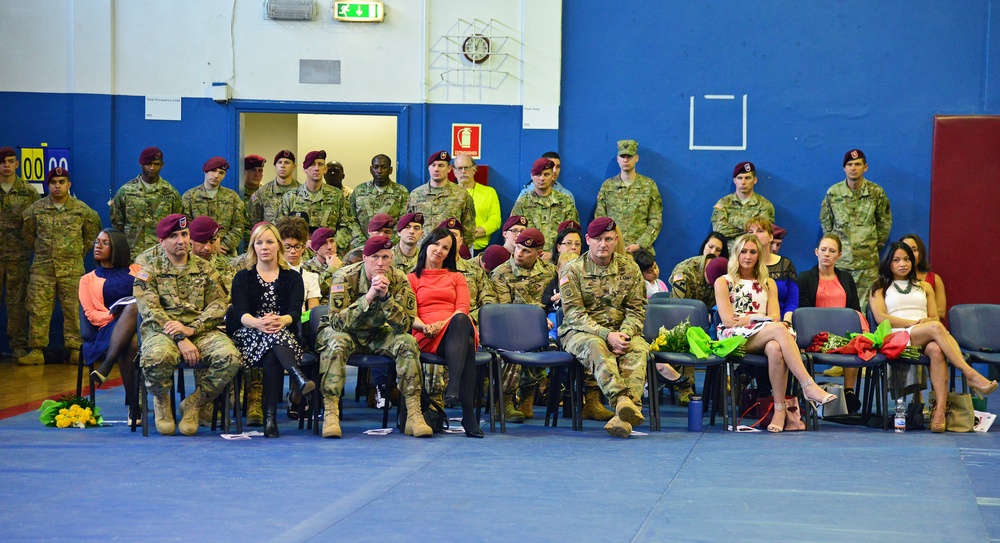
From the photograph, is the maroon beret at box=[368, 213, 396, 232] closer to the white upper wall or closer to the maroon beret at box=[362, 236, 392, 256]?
the maroon beret at box=[362, 236, 392, 256]

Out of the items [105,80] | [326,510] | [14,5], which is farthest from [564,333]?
[14,5]

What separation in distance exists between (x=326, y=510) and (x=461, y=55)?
7073 millimetres

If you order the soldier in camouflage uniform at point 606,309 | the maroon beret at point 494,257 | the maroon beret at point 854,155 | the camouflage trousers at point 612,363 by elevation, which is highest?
the maroon beret at point 854,155

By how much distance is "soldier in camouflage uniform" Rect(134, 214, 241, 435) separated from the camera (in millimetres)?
6531

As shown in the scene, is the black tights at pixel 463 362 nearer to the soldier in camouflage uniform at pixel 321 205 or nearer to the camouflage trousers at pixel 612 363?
the camouflage trousers at pixel 612 363

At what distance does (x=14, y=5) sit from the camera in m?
10.9

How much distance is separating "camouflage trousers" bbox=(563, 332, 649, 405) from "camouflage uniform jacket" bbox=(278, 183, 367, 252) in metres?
3.71

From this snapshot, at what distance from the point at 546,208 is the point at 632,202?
91 centimetres

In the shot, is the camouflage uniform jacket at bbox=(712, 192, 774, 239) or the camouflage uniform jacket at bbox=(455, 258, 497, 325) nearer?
the camouflage uniform jacket at bbox=(455, 258, 497, 325)

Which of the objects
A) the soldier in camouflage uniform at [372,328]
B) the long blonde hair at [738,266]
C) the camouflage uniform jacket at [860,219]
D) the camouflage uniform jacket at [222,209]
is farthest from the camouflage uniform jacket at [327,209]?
the camouflage uniform jacket at [860,219]

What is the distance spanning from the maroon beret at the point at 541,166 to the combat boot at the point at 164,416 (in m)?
4.61

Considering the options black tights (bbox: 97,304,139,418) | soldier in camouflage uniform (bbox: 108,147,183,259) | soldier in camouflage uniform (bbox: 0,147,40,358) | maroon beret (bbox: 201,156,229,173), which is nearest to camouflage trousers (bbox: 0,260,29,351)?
soldier in camouflage uniform (bbox: 0,147,40,358)

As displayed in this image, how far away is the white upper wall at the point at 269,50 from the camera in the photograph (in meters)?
10.9

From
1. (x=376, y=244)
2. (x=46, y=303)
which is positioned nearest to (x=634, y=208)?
(x=376, y=244)
